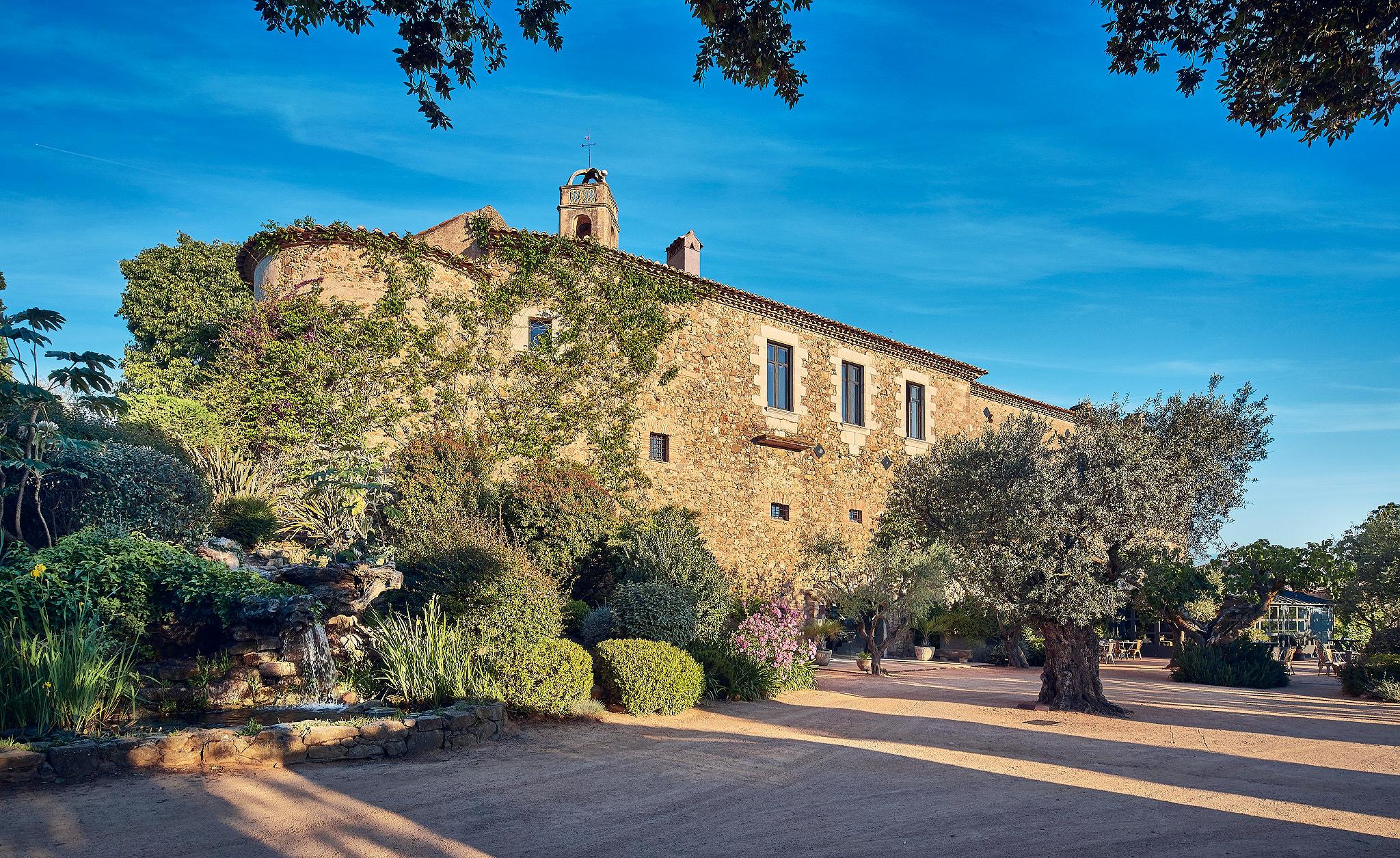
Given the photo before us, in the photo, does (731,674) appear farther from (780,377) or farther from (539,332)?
(780,377)

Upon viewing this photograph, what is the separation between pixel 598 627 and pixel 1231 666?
486 inches

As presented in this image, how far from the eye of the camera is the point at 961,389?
25.0 m

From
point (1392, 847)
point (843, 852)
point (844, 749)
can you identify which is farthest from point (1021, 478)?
point (843, 852)

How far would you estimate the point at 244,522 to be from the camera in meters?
12.4

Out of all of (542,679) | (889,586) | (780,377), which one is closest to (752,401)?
(780,377)

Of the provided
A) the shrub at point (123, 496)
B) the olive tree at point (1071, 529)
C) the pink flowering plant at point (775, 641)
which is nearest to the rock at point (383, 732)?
the shrub at point (123, 496)

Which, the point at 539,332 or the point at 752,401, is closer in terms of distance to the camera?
the point at 539,332

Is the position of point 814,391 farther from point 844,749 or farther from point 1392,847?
point 1392,847

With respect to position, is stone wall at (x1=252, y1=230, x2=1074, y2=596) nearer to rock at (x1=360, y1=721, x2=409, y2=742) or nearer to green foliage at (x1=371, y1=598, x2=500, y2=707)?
green foliage at (x1=371, y1=598, x2=500, y2=707)

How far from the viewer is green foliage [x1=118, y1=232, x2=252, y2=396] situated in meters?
20.3

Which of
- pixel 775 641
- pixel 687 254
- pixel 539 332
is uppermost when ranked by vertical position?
pixel 687 254

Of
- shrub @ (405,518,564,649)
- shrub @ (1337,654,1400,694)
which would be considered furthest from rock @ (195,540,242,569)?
shrub @ (1337,654,1400,694)

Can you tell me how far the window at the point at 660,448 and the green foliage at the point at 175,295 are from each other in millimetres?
10605

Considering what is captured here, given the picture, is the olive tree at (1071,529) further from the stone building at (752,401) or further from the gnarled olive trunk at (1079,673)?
the stone building at (752,401)
